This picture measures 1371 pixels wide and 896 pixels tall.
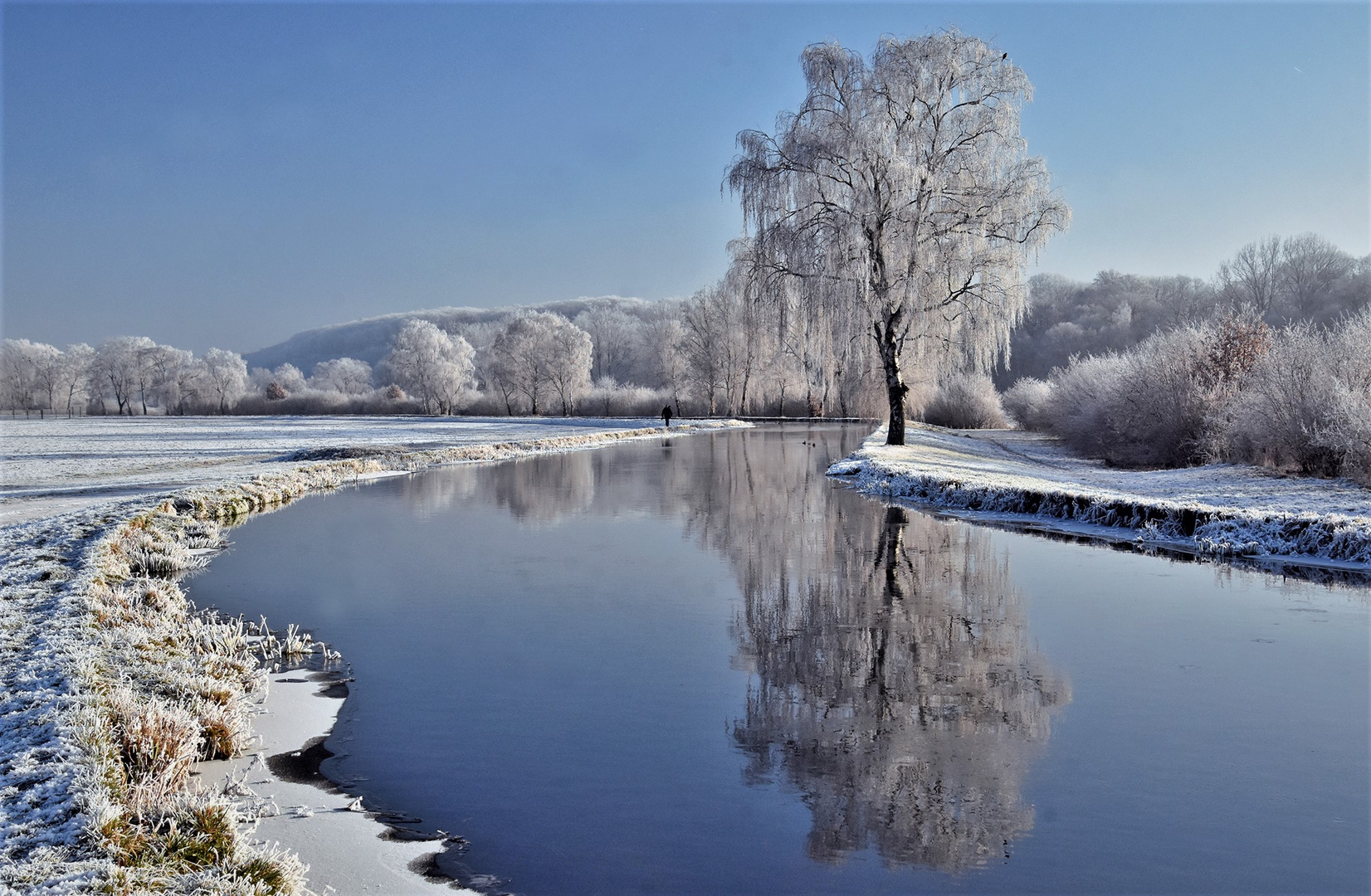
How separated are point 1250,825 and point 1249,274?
341 ft

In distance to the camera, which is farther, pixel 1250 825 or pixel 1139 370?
pixel 1139 370

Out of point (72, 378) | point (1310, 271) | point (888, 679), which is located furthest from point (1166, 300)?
point (72, 378)

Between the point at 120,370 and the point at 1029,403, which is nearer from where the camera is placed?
the point at 1029,403

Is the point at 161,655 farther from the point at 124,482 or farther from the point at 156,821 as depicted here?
the point at 124,482

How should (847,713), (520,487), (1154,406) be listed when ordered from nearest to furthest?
(847,713)
(520,487)
(1154,406)

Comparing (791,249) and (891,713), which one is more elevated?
(791,249)

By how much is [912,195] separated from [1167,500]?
12224 mm

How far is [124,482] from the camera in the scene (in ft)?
66.8

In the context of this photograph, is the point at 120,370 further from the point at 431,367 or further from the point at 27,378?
the point at 431,367

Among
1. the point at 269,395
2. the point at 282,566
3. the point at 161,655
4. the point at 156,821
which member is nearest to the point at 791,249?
the point at 282,566

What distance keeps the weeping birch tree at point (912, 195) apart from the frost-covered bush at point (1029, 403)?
59.1ft

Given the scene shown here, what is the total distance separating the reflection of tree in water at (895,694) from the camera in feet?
14.1

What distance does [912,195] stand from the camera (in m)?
23.7

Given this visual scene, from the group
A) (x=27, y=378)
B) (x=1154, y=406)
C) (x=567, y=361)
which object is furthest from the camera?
(x=27, y=378)
